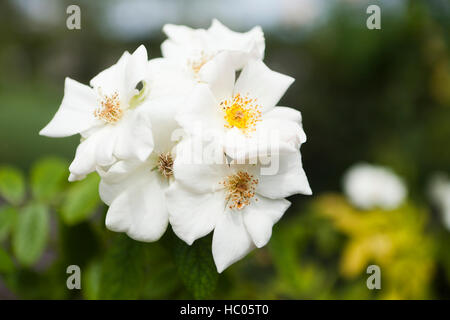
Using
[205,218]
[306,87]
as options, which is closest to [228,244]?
[205,218]

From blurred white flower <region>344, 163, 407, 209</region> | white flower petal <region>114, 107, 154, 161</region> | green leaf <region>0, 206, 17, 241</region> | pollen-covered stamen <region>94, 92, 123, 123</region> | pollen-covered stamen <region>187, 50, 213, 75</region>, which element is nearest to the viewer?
white flower petal <region>114, 107, 154, 161</region>

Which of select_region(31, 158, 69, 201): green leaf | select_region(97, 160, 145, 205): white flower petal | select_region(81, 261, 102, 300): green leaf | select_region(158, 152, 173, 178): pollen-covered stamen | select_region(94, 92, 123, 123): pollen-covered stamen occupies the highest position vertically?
select_region(94, 92, 123, 123): pollen-covered stamen

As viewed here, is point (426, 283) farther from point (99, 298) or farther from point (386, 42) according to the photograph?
point (386, 42)

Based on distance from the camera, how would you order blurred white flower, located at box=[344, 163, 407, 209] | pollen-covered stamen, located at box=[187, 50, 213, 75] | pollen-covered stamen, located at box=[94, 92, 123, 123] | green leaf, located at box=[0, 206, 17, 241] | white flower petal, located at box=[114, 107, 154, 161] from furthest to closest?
1. blurred white flower, located at box=[344, 163, 407, 209]
2. green leaf, located at box=[0, 206, 17, 241]
3. pollen-covered stamen, located at box=[187, 50, 213, 75]
4. pollen-covered stamen, located at box=[94, 92, 123, 123]
5. white flower petal, located at box=[114, 107, 154, 161]

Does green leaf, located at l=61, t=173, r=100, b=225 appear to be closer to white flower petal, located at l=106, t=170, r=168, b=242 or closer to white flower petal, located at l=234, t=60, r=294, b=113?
white flower petal, located at l=106, t=170, r=168, b=242

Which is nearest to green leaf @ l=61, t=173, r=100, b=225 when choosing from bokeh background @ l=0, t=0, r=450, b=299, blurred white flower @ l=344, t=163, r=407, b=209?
bokeh background @ l=0, t=0, r=450, b=299

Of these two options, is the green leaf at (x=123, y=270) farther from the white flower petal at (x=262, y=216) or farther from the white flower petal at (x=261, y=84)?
the white flower petal at (x=261, y=84)

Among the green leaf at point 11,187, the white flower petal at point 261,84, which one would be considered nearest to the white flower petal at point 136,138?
the white flower petal at point 261,84
